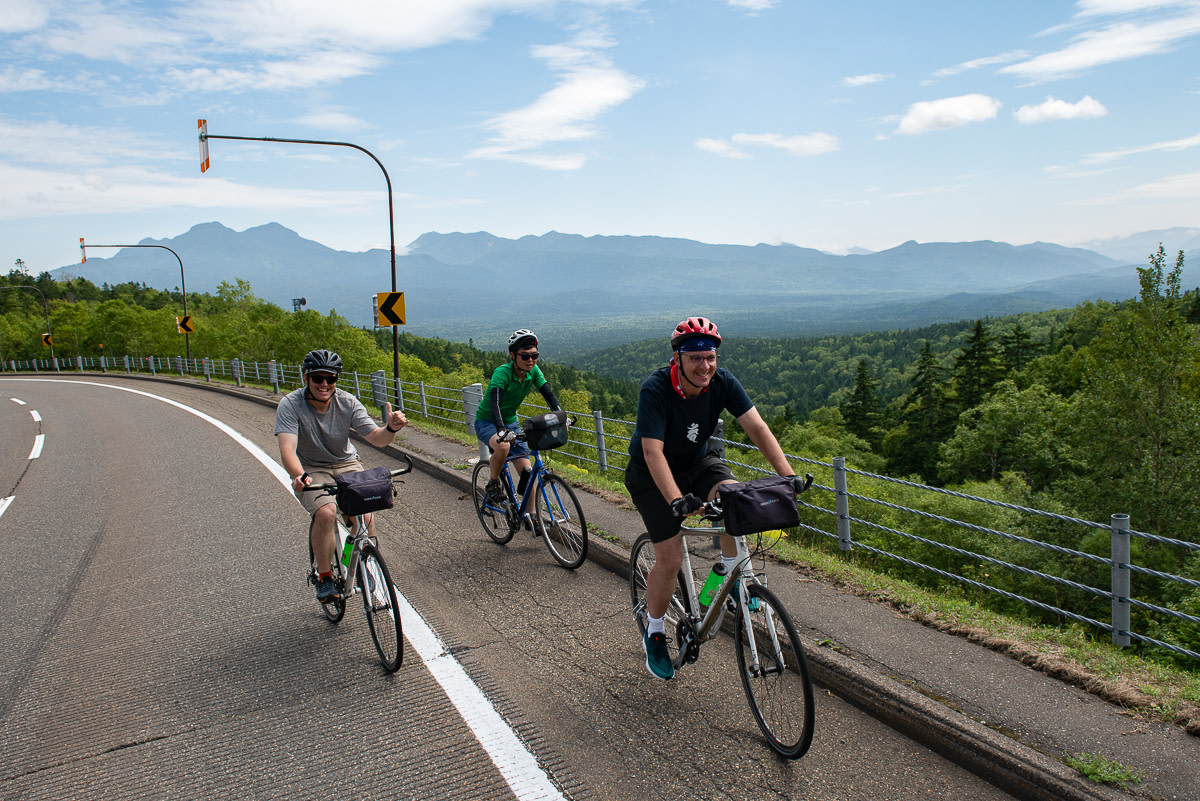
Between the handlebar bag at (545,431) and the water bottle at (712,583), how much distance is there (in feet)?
8.12

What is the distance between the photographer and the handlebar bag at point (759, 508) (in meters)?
3.19

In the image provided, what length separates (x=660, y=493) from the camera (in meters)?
3.83

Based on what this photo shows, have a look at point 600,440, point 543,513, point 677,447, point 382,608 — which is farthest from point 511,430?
point 600,440

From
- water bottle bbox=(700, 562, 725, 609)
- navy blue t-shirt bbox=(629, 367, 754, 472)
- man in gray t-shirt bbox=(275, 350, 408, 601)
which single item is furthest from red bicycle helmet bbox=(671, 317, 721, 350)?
man in gray t-shirt bbox=(275, 350, 408, 601)

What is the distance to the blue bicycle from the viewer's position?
6.29 meters

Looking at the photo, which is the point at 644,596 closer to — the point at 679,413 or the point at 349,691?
the point at 679,413

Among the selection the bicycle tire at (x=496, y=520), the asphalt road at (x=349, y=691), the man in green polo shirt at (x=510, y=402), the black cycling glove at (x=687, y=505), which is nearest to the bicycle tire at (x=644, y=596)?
the asphalt road at (x=349, y=691)

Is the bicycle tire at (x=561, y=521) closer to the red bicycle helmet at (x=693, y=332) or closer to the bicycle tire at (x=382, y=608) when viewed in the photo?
the bicycle tire at (x=382, y=608)

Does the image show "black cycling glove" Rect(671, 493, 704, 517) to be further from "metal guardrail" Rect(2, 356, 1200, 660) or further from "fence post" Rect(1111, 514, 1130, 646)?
"fence post" Rect(1111, 514, 1130, 646)

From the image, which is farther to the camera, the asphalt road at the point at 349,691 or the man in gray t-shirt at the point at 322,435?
the man in gray t-shirt at the point at 322,435

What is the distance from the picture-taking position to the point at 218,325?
2980 inches

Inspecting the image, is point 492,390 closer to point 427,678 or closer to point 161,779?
point 427,678

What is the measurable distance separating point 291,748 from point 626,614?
2.38 m

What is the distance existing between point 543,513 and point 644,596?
7.23 feet
